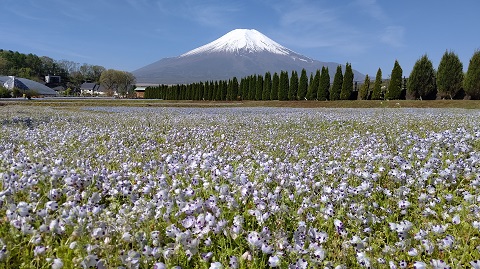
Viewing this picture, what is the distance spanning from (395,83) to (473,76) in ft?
26.5

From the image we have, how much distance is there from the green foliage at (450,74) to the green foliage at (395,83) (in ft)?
14.0

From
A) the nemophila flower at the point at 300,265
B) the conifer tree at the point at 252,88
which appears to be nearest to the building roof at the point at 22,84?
the conifer tree at the point at 252,88

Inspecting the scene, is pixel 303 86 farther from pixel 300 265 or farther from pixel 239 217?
pixel 300 265

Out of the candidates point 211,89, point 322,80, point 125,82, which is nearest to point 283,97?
point 322,80

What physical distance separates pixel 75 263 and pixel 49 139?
6210 millimetres

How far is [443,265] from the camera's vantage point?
6.46 ft

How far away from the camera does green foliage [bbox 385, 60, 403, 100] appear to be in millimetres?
42938

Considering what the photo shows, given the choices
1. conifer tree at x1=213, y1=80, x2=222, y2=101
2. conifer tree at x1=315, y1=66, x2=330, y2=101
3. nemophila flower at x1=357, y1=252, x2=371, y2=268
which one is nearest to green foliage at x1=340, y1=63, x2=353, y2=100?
conifer tree at x1=315, y1=66, x2=330, y2=101

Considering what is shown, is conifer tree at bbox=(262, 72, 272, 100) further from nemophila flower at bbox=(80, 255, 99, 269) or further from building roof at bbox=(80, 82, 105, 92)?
building roof at bbox=(80, 82, 105, 92)

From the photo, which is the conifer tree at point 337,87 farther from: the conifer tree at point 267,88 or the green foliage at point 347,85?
the conifer tree at point 267,88

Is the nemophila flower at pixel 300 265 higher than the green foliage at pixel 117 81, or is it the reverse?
the green foliage at pixel 117 81

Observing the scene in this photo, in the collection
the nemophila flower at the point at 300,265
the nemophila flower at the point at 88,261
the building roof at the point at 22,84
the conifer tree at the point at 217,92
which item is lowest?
the nemophila flower at the point at 300,265

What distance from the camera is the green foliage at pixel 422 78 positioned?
4325 cm

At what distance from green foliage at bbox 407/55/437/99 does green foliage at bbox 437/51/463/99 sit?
1705 millimetres
